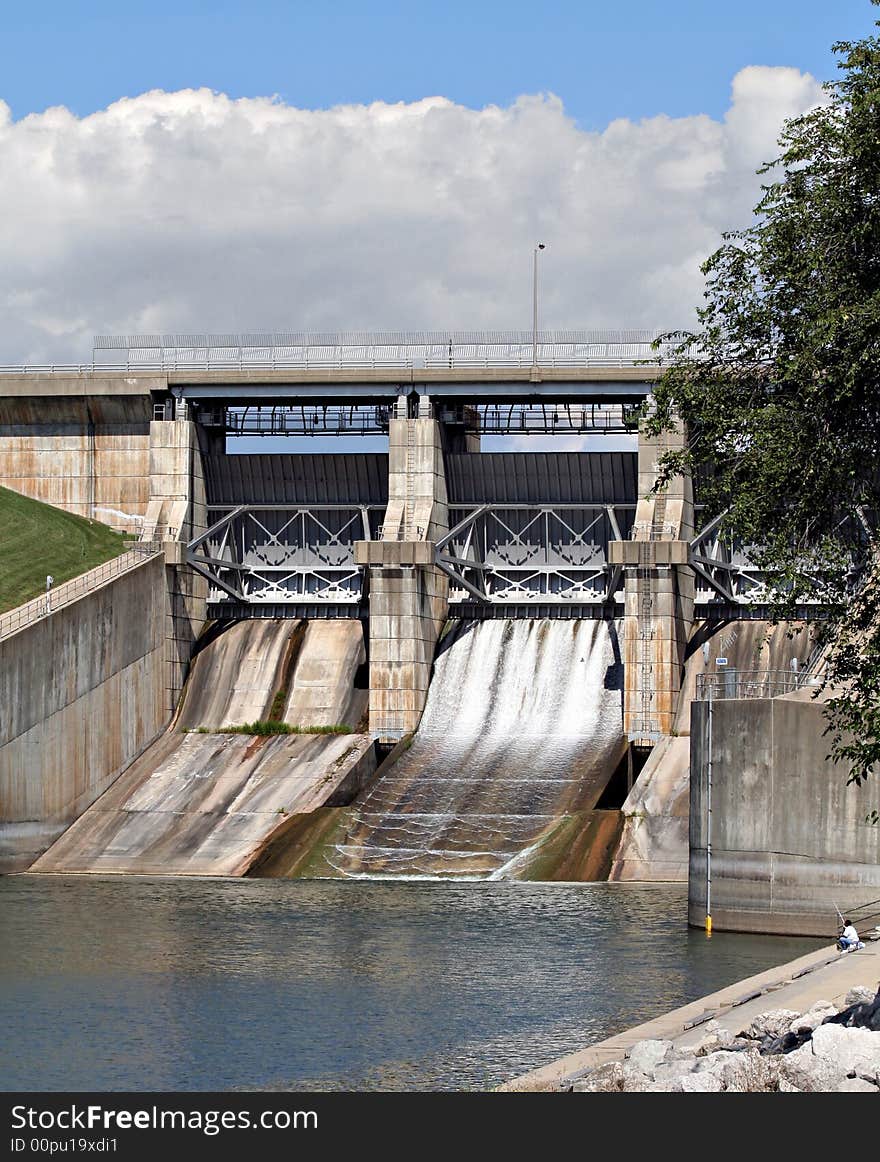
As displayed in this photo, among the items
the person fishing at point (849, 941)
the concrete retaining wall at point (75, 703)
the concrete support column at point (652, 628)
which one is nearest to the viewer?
the person fishing at point (849, 941)

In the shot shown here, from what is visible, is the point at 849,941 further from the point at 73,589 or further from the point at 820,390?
the point at 73,589

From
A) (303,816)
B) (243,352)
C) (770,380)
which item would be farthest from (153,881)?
(770,380)

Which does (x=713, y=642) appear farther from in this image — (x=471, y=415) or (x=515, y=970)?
(x=515, y=970)

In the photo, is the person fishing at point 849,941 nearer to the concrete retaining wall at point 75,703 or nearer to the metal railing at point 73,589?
the concrete retaining wall at point 75,703

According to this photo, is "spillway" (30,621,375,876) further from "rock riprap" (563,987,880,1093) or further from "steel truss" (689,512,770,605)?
"rock riprap" (563,987,880,1093)

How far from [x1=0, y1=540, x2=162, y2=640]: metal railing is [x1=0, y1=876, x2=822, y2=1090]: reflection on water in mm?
10767

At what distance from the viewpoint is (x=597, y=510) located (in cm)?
7594

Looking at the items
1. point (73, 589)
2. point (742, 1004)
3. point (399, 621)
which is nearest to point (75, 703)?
point (73, 589)

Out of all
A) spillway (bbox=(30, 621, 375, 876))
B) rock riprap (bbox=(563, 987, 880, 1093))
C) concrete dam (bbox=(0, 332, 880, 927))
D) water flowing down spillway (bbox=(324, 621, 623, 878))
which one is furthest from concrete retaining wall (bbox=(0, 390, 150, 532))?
rock riprap (bbox=(563, 987, 880, 1093))

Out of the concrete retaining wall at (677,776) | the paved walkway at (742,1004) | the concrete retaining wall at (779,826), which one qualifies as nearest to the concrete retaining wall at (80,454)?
the concrete retaining wall at (677,776)

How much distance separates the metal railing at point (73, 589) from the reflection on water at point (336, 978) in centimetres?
1077

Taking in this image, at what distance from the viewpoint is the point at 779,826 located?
151ft

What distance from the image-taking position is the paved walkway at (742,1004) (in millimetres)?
27062

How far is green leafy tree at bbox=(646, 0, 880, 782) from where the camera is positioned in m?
27.8
